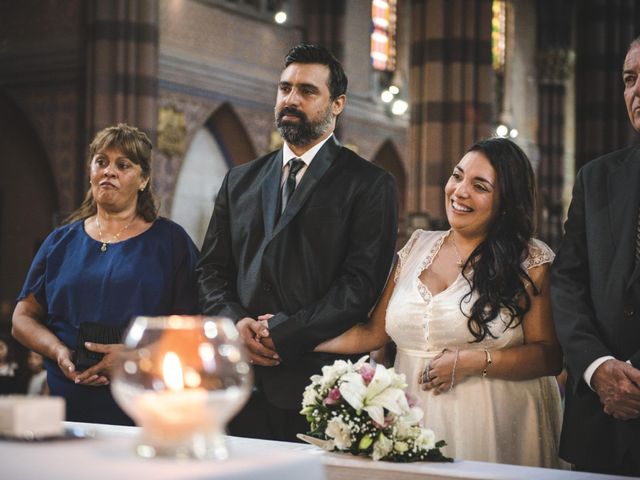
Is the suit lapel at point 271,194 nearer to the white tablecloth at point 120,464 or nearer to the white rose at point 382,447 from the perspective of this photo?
the white rose at point 382,447

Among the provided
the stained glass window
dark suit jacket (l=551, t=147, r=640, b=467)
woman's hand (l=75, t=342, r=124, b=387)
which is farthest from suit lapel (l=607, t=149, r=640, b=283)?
the stained glass window

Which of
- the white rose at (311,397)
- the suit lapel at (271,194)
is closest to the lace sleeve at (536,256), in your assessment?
the suit lapel at (271,194)

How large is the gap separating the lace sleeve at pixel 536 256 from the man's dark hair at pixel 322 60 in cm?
98

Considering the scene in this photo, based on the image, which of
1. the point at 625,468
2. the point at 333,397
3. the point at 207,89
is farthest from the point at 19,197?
the point at 333,397

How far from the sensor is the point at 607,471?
3.37m

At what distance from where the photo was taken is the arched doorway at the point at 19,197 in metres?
15.9

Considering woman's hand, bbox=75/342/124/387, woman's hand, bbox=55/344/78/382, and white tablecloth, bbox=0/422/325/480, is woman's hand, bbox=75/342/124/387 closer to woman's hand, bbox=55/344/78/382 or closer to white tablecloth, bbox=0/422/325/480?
woman's hand, bbox=55/344/78/382

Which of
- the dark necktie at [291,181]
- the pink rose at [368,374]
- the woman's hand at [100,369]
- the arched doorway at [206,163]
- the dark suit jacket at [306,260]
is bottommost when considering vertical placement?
the woman's hand at [100,369]

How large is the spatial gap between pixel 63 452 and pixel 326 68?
8.41 feet

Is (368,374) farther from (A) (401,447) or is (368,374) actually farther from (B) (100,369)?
(B) (100,369)

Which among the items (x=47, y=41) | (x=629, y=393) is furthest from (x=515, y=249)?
Answer: (x=47, y=41)

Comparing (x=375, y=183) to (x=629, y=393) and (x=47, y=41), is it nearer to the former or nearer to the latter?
(x=629, y=393)

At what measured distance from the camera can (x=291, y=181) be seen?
4.03 m

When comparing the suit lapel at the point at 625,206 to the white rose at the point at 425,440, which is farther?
the suit lapel at the point at 625,206
